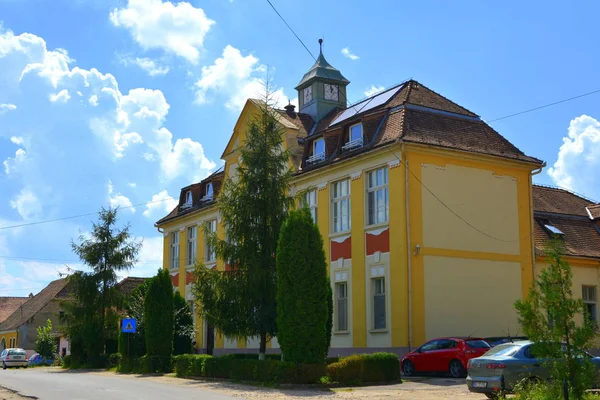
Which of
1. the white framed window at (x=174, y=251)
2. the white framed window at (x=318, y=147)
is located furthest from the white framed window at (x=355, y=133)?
the white framed window at (x=174, y=251)

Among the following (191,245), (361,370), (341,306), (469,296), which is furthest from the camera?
(191,245)

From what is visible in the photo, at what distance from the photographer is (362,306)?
28719 millimetres

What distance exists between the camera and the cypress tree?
30.5 m

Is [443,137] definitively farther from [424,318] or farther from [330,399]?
[330,399]

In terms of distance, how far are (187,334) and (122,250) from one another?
8.10 metres

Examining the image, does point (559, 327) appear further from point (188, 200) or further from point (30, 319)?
point (30, 319)

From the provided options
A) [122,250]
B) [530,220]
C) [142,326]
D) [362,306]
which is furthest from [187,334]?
[530,220]

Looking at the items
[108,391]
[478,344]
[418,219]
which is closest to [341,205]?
[418,219]

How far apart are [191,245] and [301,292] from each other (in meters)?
24.0

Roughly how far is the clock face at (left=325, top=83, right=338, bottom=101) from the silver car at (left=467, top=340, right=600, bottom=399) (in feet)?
81.7

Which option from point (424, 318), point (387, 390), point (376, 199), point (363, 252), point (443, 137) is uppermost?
point (443, 137)

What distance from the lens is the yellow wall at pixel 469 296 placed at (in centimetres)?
2723

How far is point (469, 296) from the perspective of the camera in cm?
2822

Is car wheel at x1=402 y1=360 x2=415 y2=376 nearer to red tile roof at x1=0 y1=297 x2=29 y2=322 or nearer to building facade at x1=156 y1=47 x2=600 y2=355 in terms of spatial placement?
building facade at x1=156 y1=47 x2=600 y2=355
